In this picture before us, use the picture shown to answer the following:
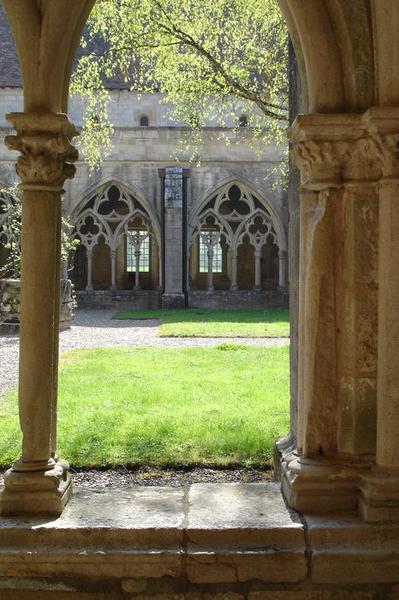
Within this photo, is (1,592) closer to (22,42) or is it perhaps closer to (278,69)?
(22,42)

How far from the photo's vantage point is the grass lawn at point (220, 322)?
12.9 m

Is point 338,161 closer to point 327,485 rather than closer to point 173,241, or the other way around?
point 327,485

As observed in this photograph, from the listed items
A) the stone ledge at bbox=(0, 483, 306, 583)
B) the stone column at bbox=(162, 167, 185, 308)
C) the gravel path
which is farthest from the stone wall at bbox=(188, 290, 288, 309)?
the stone ledge at bbox=(0, 483, 306, 583)

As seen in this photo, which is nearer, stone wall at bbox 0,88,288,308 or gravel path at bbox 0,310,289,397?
gravel path at bbox 0,310,289,397

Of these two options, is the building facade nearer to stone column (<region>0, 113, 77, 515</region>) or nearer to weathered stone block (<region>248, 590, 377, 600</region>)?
stone column (<region>0, 113, 77, 515</region>)

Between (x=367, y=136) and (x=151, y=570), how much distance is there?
2.16 meters

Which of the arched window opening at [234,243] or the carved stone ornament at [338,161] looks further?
the arched window opening at [234,243]

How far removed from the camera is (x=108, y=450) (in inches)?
192

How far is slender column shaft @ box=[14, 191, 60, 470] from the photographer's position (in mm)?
3172

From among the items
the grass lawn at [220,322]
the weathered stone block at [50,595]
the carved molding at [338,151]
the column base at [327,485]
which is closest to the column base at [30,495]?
the weathered stone block at [50,595]

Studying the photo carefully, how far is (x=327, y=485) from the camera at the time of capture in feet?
10.2

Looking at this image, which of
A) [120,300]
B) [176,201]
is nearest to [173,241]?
[176,201]

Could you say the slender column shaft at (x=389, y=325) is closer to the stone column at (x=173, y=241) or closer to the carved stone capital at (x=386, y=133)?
the carved stone capital at (x=386, y=133)

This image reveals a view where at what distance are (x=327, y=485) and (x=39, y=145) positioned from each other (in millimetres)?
2090
